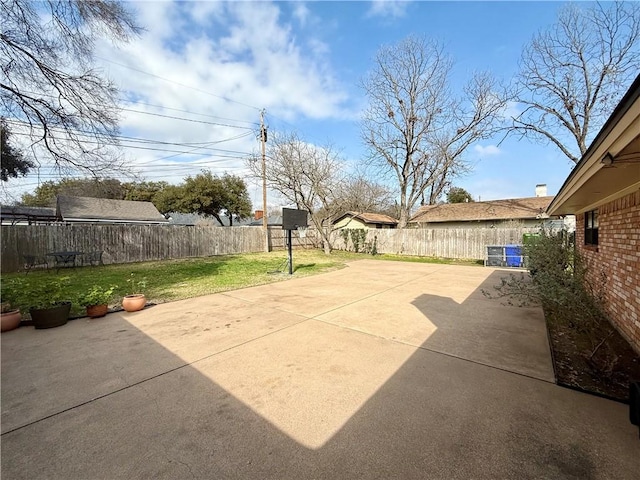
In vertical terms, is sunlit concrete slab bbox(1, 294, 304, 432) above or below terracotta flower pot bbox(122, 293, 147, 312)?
below

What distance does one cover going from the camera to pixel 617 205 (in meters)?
3.93

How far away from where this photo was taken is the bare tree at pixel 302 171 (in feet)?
54.6

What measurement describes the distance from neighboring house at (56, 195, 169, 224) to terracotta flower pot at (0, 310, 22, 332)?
17.0 metres

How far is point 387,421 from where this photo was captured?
2.13m

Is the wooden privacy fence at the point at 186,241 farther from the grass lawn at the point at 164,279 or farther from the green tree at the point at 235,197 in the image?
the green tree at the point at 235,197

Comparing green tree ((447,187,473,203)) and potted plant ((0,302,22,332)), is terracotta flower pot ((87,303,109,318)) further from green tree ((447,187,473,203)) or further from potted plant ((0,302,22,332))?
green tree ((447,187,473,203))

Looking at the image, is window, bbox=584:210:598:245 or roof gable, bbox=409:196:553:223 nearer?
window, bbox=584:210:598:245

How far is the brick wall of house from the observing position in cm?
328

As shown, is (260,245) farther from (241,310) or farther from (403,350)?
(403,350)

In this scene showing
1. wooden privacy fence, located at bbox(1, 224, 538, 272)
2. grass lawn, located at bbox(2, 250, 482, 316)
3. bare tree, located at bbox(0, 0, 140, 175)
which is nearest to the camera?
bare tree, located at bbox(0, 0, 140, 175)

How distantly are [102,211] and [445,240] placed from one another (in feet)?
80.2

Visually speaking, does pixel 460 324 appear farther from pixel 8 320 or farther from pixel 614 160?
pixel 8 320

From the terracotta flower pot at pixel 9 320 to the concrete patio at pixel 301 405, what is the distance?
167 mm

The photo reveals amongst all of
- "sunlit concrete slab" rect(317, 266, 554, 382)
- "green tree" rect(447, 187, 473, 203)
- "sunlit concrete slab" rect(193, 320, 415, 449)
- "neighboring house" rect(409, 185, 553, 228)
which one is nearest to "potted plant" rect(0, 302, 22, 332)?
"sunlit concrete slab" rect(193, 320, 415, 449)
